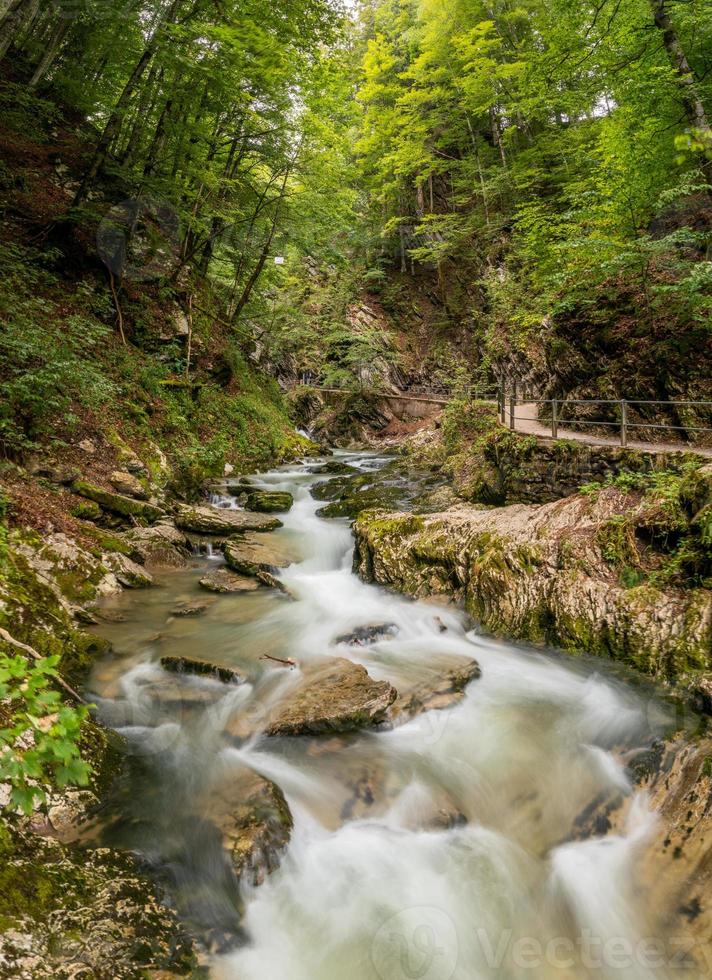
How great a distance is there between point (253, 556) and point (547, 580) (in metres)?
5.26

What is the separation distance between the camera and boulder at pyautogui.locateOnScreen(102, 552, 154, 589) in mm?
7652

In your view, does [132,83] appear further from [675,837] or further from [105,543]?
[675,837]

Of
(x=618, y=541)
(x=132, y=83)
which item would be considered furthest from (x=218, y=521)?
(x=132, y=83)

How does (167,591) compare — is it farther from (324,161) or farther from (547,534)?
(324,161)

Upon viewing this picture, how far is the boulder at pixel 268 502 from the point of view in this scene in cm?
1218

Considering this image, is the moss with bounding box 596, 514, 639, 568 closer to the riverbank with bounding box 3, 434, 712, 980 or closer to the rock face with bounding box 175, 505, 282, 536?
the riverbank with bounding box 3, 434, 712, 980

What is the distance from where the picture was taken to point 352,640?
7035 millimetres

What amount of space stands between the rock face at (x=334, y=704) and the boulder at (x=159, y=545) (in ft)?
13.7

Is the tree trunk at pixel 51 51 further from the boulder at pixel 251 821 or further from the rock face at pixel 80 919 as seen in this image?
the rock face at pixel 80 919

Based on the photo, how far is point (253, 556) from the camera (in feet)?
30.6

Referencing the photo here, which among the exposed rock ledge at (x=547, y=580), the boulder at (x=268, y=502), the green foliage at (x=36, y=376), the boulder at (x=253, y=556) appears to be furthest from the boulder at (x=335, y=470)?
the green foliage at (x=36, y=376)

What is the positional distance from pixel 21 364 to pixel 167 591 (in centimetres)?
463

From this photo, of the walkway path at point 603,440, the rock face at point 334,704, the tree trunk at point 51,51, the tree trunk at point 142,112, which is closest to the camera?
the rock face at point 334,704

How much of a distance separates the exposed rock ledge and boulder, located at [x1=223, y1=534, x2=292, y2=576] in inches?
63.3
